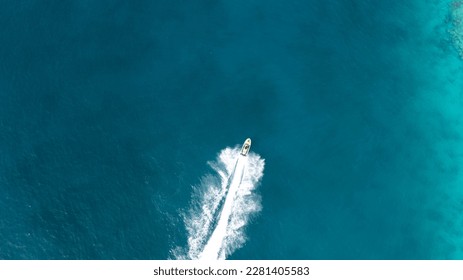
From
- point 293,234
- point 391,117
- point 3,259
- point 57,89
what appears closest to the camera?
point 3,259

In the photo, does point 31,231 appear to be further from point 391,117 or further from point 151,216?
point 391,117

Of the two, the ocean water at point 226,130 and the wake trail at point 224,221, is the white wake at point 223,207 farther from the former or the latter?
the ocean water at point 226,130

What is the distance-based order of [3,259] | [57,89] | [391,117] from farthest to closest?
[391,117]
[57,89]
[3,259]

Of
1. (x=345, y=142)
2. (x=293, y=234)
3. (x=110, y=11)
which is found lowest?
(x=293, y=234)

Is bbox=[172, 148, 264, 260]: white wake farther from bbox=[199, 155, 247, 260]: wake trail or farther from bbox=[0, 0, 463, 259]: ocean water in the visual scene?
bbox=[0, 0, 463, 259]: ocean water

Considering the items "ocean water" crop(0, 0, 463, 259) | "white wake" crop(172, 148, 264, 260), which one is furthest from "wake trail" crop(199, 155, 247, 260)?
"ocean water" crop(0, 0, 463, 259)

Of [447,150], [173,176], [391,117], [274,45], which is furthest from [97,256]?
[447,150]

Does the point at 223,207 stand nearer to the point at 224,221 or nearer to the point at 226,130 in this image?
the point at 224,221
